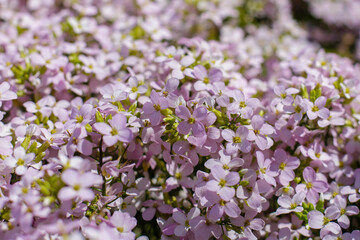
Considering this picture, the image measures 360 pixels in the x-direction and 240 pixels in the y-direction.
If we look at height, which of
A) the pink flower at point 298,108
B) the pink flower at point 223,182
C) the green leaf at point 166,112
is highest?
the pink flower at point 298,108

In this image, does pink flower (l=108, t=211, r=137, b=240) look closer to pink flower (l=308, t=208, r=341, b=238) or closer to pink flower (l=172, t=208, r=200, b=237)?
pink flower (l=172, t=208, r=200, b=237)

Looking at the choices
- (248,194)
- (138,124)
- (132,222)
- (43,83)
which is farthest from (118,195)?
(43,83)

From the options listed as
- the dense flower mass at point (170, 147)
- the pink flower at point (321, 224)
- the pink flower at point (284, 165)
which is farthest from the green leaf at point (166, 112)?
the pink flower at point (321, 224)

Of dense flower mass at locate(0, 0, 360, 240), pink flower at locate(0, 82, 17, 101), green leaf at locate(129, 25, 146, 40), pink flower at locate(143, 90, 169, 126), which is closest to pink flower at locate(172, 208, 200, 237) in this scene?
dense flower mass at locate(0, 0, 360, 240)

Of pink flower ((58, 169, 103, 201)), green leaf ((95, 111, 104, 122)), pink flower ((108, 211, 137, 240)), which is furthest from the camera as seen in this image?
green leaf ((95, 111, 104, 122))

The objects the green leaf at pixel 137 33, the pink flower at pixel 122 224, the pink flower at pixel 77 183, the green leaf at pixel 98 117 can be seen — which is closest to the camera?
the pink flower at pixel 77 183

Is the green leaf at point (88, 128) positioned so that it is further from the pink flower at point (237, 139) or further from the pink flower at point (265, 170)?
the pink flower at point (265, 170)

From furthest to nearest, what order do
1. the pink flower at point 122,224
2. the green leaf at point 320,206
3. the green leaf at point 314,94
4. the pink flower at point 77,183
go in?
the green leaf at point 314,94 → the green leaf at point 320,206 → the pink flower at point 122,224 → the pink flower at point 77,183

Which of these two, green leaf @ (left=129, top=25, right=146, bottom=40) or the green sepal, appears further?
green leaf @ (left=129, top=25, right=146, bottom=40)

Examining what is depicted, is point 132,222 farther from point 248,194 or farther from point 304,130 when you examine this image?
point 304,130
